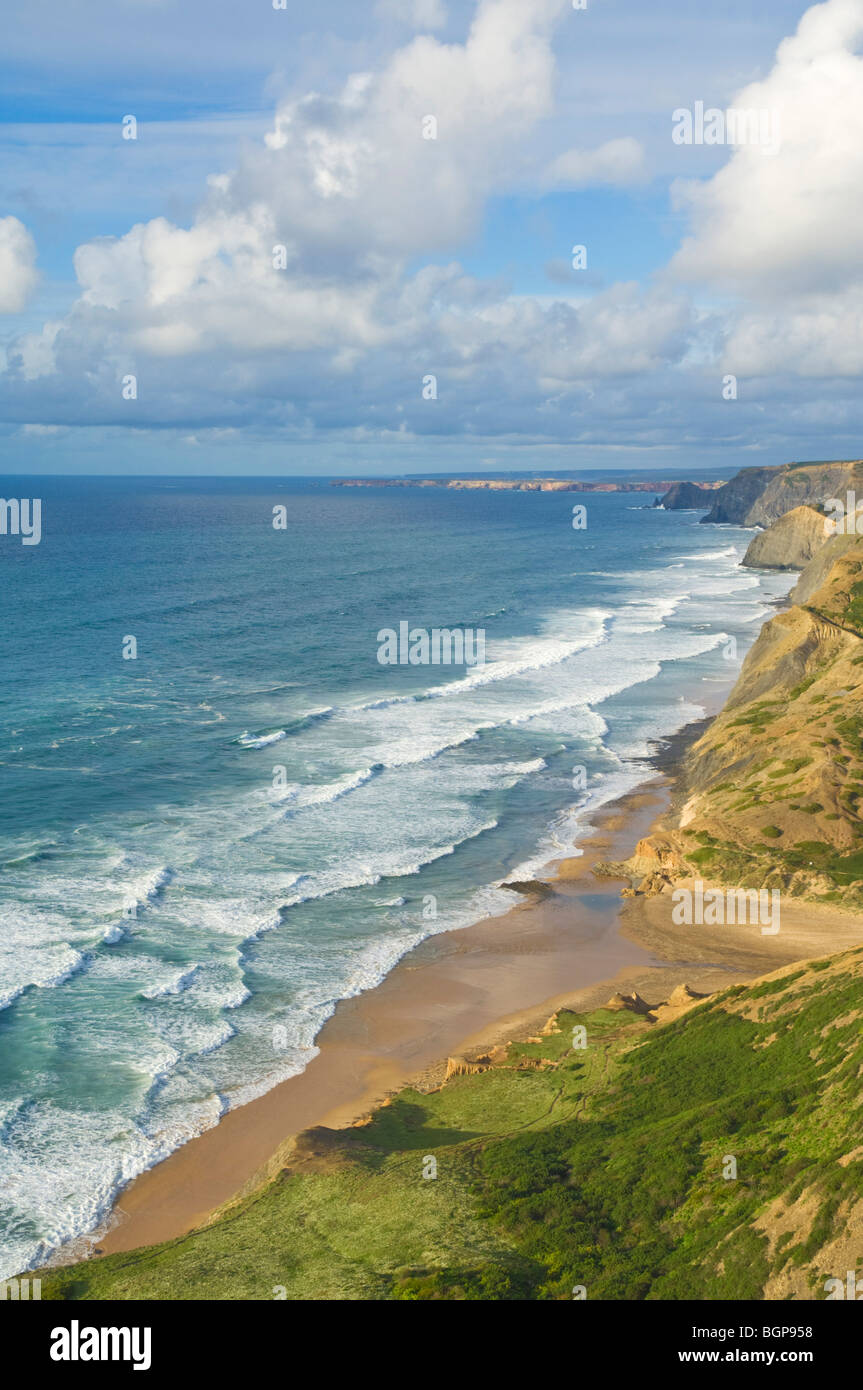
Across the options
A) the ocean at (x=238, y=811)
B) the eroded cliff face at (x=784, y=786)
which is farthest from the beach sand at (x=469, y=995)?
the eroded cliff face at (x=784, y=786)

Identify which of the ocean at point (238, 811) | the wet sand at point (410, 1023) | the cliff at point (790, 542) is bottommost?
the wet sand at point (410, 1023)

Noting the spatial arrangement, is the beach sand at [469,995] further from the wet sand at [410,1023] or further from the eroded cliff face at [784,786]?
the eroded cliff face at [784,786]

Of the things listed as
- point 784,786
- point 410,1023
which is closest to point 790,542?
point 784,786

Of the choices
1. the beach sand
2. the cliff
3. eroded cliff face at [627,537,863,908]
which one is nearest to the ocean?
the beach sand

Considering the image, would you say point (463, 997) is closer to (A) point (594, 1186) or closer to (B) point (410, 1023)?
(B) point (410, 1023)

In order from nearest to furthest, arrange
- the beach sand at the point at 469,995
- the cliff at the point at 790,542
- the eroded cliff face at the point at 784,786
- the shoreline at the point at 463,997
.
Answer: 1. the shoreline at the point at 463,997
2. the beach sand at the point at 469,995
3. the eroded cliff face at the point at 784,786
4. the cliff at the point at 790,542

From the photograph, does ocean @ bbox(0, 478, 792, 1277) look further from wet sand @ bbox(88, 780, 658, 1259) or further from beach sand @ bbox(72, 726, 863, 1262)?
beach sand @ bbox(72, 726, 863, 1262)
